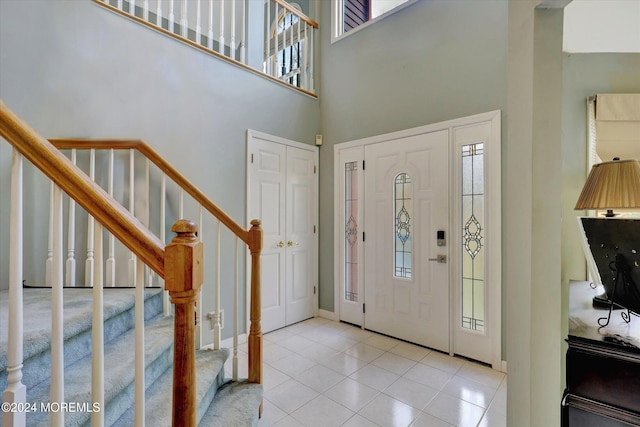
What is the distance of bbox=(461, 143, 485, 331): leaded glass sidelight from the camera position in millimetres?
2541

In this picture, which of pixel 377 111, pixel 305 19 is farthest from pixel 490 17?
pixel 305 19

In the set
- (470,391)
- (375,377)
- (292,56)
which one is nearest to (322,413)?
(375,377)

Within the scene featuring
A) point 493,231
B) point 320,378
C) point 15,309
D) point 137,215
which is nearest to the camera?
point 15,309

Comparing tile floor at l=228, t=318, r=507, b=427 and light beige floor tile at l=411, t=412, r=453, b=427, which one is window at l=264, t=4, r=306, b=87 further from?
light beige floor tile at l=411, t=412, r=453, b=427

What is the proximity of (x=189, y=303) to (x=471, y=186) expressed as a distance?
98.8 inches

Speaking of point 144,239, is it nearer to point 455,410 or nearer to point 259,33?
point 455,410

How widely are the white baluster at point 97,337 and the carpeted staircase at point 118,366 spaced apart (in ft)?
1.08

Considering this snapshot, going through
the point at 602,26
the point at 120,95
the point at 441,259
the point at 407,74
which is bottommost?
the point at 441,259

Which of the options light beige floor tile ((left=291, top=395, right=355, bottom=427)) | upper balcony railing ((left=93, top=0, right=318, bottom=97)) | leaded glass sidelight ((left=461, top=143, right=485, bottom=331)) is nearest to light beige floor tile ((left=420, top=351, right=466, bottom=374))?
leaded glass sidelight ((left=461, top=143, right=485, bottom=331))

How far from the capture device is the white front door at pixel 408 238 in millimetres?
2729

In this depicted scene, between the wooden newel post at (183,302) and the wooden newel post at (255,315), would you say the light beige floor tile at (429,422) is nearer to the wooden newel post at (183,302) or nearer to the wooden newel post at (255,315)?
the wooden newel post at (255,315)

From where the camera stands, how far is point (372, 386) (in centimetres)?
219

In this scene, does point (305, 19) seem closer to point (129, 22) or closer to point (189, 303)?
point (129, 22)

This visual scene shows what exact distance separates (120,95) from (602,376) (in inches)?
126
